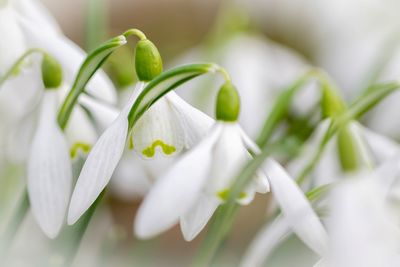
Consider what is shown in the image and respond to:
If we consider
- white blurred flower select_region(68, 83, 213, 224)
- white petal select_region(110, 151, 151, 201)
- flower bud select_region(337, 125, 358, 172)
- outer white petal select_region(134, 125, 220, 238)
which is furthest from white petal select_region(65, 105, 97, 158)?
white petal select_region(110, 151, 151, 201)

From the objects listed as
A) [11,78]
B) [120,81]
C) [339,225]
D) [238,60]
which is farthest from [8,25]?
[238,60]

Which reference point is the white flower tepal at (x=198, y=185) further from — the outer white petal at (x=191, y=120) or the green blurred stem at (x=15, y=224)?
the green blurred stem at (x=15, y=224)

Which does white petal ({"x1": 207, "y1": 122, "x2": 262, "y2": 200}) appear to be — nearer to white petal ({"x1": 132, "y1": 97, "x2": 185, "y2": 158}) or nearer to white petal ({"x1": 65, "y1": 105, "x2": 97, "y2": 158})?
white petal ({"x1": 132, "y1": 97, "x2": 185, "y2": 158})

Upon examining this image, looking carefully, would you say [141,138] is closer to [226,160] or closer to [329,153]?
[226,160]

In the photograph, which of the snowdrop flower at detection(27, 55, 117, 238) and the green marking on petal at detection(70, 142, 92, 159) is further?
the green marking on petal at detection(70, 142, 92, 159)

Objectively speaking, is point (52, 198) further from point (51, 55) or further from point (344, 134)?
point (344, 134)

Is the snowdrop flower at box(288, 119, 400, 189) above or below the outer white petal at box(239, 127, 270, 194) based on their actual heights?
below
